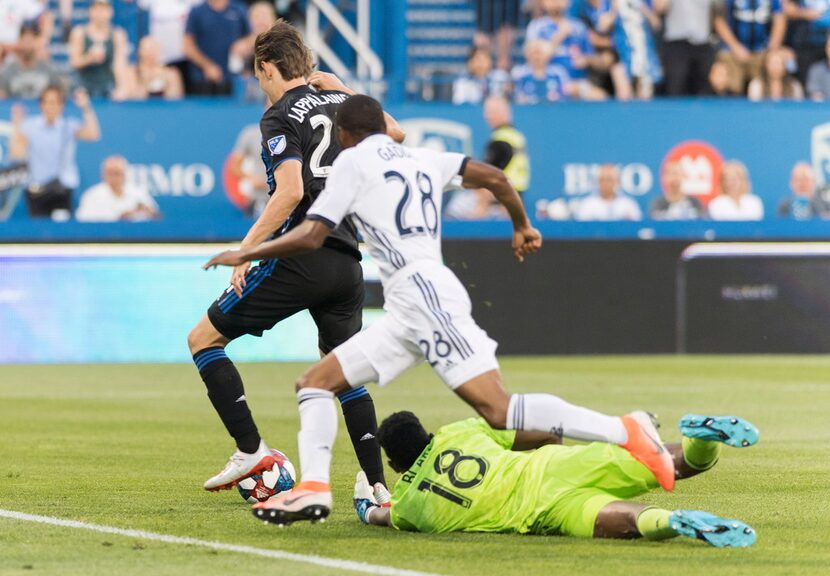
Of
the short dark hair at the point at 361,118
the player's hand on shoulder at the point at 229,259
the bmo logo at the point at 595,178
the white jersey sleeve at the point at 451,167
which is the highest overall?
the short dark hair at the point at 361,118

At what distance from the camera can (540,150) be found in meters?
20.2

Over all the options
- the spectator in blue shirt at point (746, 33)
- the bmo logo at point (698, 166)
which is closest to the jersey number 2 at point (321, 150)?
the bmo logo at point (698, 166)

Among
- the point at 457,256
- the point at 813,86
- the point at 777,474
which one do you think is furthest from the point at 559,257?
the point at 777,474

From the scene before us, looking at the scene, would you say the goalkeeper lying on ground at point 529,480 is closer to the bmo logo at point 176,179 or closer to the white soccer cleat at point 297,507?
the white soccer cleat at point 297,507

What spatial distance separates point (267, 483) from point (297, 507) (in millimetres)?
1676

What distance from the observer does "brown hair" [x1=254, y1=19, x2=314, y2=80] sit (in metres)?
7.55

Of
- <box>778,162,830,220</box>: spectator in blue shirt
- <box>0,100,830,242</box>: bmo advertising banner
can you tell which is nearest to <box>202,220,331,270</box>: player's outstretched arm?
<box>0,100,830,242</box>: bmo advertising banner

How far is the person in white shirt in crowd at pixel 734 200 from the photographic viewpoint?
19.8 m

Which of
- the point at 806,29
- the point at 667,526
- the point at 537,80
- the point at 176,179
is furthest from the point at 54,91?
the point at 667,526

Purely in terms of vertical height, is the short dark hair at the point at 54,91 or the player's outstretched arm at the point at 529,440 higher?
the short dark hair at the point at 54,91

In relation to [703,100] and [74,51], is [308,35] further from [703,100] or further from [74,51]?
[703,100]

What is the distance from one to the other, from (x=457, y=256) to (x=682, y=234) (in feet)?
9.17

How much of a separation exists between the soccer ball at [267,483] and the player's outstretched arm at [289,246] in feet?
5.98

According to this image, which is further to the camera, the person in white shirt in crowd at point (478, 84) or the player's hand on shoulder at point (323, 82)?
the person in white shirt in crowd at point (478, 84)
